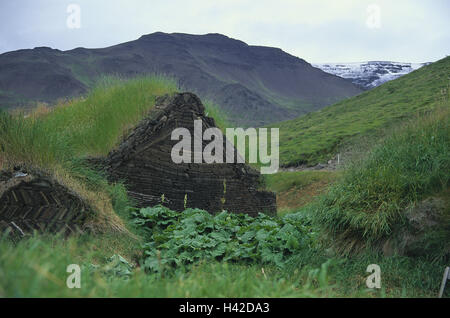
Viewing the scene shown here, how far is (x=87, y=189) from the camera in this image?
7.97 metres

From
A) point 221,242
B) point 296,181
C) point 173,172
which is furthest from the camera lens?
point 296,181

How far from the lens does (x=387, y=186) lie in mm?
5867

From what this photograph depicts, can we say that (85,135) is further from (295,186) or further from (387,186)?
(295,186)

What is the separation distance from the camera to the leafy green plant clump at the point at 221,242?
616 centimetres

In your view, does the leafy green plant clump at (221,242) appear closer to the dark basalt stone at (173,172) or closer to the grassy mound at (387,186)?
the grassy mound at (387,186)

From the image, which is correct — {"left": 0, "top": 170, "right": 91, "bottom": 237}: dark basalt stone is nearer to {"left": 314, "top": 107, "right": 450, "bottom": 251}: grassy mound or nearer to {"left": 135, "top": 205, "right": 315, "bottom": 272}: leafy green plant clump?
{"left": 135, "top": 205, "right": 315, "bottom": 272}: leafy green plant clump

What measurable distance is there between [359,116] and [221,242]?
53645 millimetres

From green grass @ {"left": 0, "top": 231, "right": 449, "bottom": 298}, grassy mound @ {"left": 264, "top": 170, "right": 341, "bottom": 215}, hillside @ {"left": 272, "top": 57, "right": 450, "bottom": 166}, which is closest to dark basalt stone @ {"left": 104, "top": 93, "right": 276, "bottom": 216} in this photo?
green grass @ {"left": 0, "top": 231, "right": 449, "bottom": 298}

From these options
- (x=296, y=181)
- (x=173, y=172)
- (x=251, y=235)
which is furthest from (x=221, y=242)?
(x=296, y=181)

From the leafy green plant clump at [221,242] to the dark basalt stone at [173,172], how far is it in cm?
191

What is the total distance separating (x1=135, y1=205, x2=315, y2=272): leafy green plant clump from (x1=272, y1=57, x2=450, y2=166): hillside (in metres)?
29.4

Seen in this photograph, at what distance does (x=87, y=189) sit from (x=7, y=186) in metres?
2.02

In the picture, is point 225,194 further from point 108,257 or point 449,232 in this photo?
point 449,232

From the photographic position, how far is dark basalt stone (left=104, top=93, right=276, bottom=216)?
1005 centimetres
